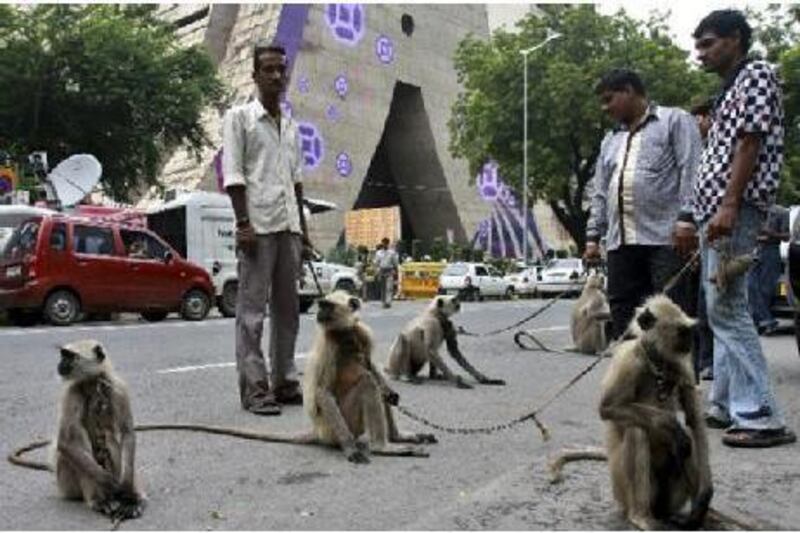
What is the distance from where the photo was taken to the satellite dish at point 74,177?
23000 mm

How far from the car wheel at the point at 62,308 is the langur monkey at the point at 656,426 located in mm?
14084

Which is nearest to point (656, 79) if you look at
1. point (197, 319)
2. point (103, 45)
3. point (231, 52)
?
point (231, 52)

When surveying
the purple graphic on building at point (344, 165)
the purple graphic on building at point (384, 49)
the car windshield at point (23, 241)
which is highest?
the purple graphic on building at point (384, 49)

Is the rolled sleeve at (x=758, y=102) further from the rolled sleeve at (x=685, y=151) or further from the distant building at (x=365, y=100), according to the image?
the distant building at (x=365, y=100)

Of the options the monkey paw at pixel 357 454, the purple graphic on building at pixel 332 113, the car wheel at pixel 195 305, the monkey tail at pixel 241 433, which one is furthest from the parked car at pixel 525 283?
the monkey paw at pixel 357 454

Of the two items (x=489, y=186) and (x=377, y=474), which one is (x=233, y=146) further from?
(x=489, y=186)

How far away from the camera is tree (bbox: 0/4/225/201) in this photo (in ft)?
91.0

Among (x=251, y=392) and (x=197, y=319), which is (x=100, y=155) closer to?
(x=197, y=319)

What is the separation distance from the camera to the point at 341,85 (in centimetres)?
4338

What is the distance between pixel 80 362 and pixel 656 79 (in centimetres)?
3814

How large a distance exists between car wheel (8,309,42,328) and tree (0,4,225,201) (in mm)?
11977

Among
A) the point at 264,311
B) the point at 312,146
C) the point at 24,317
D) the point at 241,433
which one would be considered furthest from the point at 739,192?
the point at 312,146

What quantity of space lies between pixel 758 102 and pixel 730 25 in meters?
0.50

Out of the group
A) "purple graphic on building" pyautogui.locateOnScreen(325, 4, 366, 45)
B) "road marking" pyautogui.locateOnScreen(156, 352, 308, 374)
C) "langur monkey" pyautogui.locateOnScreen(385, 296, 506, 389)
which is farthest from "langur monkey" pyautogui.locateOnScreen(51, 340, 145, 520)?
"purple graphic on building" pyautogui.locateOnScreen(325, 4, 366, 45)
